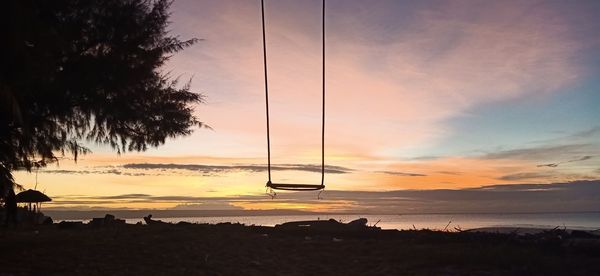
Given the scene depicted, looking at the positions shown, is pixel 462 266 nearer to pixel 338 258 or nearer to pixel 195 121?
pixel 338 258

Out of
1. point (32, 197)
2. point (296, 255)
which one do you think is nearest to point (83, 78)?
point (296, 255)

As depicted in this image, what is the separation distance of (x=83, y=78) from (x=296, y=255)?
647 cm

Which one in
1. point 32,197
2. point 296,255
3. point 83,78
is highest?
point 83,78

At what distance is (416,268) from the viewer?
38.5ft

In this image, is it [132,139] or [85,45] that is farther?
[132,139]

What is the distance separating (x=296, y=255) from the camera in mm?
13961

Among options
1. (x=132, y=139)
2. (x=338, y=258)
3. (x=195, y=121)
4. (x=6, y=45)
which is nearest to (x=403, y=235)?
(x=338, y=258)

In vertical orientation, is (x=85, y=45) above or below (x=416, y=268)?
above

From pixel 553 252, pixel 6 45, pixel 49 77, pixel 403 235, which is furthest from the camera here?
pixel 403 235

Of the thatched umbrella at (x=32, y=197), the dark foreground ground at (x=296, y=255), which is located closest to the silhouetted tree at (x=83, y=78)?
the dark foreground ground at (x=296, y=255)

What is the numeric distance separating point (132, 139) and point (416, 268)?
26.2ft

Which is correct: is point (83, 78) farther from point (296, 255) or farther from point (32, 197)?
point (32, 197)

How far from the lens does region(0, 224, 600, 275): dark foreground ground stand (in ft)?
37.3

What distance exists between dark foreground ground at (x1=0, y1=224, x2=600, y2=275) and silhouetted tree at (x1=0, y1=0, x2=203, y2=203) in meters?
2.43
